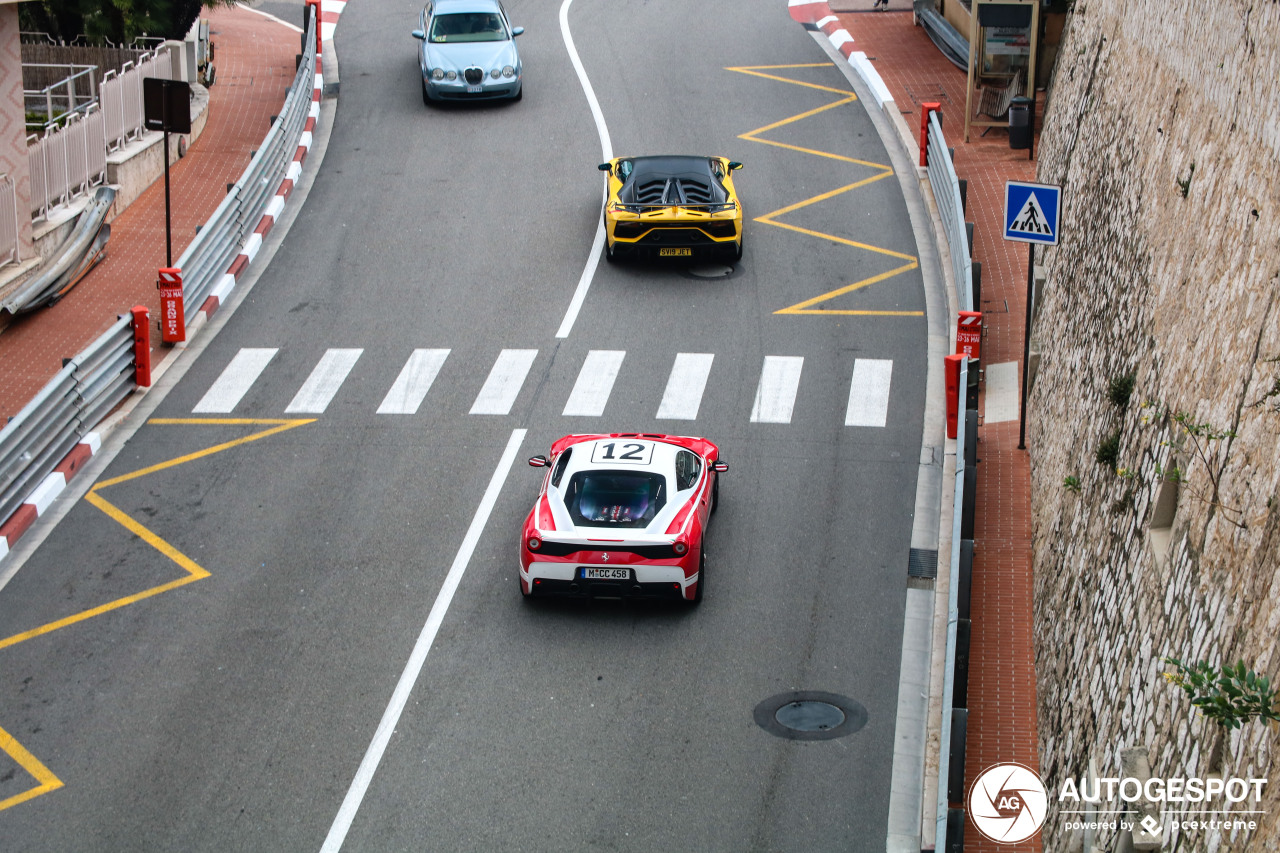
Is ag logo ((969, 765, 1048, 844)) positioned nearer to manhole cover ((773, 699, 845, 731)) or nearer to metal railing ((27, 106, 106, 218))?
manhole cover ((773, 699, 845, 731))

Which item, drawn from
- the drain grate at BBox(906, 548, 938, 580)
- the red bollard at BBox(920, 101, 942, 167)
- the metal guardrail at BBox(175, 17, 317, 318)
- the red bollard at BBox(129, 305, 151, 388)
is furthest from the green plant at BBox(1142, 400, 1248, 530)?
the red bollard at BBox(920, 101, 942, 167)

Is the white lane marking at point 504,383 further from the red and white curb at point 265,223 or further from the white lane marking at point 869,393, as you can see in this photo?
the red and white curb at point 265,223

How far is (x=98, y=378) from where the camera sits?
18562 millimetres

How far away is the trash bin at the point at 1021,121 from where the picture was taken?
2720cm

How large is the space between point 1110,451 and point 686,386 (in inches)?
338

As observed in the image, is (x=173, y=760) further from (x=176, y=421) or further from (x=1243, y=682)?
(x=1243, y=682)

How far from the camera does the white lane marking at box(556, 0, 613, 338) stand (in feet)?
71.6

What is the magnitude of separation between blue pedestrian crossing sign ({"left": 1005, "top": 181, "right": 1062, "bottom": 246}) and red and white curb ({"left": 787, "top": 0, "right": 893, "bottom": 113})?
14.1 metres

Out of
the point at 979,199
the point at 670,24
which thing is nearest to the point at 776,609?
the point at 979,199

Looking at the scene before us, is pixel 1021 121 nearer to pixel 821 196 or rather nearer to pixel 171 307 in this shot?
pixel 821 196

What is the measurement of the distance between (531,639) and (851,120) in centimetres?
1851

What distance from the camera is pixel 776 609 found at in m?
14.7

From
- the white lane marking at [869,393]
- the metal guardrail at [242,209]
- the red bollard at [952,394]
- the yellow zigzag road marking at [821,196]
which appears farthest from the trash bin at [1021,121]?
the metal guardrail at [242,209]

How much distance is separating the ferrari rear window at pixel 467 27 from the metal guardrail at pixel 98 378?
5.99 meters
